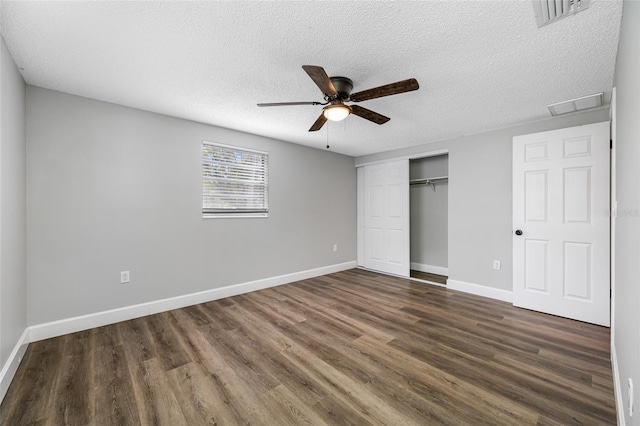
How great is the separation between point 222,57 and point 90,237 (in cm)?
230

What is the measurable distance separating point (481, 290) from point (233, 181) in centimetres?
392

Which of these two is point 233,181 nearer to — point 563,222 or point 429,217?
point 429,217

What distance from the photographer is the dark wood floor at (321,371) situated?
1556 millimetres

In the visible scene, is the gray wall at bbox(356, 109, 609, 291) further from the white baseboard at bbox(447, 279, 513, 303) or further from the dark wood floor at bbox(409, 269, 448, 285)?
the dark wood floor at bbox(409, 269, 448, 285)

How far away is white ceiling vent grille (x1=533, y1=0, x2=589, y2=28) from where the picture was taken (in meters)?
1.42

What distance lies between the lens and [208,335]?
2.53 meters

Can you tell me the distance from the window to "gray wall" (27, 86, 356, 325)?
11 centimetres

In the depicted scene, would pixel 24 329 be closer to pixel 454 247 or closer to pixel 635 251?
pixel 635 251

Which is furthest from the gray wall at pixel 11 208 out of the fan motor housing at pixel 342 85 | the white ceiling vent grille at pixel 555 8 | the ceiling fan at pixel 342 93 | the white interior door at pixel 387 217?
the white interior door at pixel 387 217

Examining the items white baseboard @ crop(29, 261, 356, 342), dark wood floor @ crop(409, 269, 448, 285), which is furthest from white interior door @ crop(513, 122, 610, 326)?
white baseboard @ crop(29, 261, 356, 342)

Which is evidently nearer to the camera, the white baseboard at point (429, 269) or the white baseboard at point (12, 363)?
the white baseboard at point (12, 363)

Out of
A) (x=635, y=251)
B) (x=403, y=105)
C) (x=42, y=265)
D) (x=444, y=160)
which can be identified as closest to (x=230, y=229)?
(x=42, y=265)

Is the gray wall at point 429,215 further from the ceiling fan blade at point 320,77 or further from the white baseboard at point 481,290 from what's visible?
the ceiling fan blade at point 320,77

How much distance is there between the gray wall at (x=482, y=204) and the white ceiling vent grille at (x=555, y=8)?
216 centimetres
